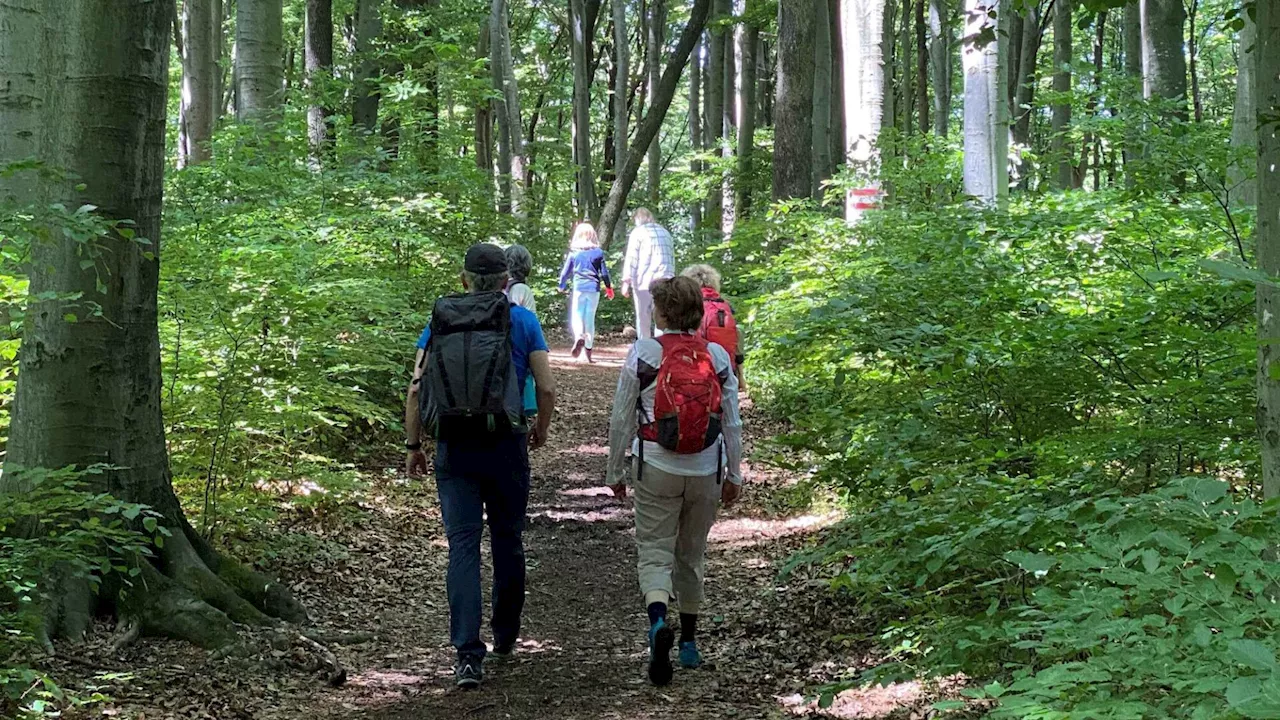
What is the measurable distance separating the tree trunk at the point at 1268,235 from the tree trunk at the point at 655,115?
52.0 feet

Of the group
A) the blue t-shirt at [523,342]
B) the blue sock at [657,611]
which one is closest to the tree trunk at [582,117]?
the blue t-shirt at [523,342]

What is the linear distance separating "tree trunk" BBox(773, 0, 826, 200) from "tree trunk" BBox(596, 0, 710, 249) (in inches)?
157

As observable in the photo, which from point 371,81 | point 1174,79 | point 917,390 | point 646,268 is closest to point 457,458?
point 917,390

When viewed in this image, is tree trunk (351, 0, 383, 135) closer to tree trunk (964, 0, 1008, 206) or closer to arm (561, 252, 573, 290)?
arm (561, 252, 573, 290)

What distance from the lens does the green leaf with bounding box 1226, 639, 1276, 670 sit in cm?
195

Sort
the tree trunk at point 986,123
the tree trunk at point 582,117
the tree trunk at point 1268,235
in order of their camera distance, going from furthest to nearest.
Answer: the tree trunk at point 582,117
the tree trunk at point 986,123
the tree trunk at point 1268,235

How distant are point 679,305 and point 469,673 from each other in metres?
1.95

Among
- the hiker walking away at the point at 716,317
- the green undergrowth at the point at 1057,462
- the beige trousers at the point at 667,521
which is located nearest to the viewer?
the green undergrowth at the point at 1057,462

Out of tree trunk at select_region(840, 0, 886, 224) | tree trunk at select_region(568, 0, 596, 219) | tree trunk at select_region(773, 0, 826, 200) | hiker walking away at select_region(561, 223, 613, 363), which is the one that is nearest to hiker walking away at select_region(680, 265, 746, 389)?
tree trunk at select_region(840, 0, 886, 224)

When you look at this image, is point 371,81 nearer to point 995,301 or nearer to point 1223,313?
point 995,301

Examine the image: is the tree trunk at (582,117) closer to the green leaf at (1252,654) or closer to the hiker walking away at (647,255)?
the hiker walking away at (647,255)

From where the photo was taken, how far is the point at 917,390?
564 centimetres

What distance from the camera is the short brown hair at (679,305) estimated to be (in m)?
5.13

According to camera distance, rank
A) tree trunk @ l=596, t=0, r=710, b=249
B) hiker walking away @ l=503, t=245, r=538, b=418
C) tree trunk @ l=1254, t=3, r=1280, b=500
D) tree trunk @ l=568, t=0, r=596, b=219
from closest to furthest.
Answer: tree trunk @ l=1254, t=3, r=1280, b=500 → hiker walking away @ l=503, t=245, r=538, b=418 → tree trunk @ l=596, t=0, r=710, b=249 → tree trunk @ l=568, t=0, r=596, b=219
